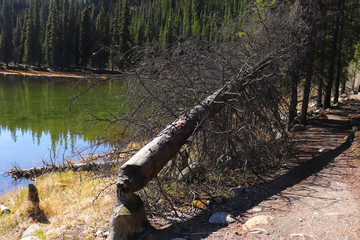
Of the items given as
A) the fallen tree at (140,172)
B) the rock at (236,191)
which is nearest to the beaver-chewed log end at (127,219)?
the fallen tree at (140,172)

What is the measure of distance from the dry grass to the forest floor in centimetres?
123

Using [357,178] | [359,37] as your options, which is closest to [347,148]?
[357,178]

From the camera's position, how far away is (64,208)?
671cm

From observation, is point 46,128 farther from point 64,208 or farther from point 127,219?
point 127,219

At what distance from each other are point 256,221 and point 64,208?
419cm

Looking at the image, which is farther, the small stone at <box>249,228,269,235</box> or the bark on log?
the bark on log

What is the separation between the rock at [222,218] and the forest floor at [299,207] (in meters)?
0.08

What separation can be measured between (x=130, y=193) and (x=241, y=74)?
11.4ft

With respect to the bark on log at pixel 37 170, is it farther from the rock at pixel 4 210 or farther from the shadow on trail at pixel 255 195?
the shadow on trail at pixel 255 195

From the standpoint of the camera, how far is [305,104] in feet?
37.9

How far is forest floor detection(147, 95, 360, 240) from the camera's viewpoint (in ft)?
13.4

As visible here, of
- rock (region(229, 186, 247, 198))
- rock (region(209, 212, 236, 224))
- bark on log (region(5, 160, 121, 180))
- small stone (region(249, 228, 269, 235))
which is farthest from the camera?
bark on log (region(5, 160, 121, 180))

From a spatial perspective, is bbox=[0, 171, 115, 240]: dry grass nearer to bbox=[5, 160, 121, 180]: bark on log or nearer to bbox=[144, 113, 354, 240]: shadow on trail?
bbox=[5, 160, 121, 180]: bark on log

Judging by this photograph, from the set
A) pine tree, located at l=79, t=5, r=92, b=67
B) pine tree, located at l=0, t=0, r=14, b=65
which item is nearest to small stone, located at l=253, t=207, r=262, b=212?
pine tree, located at l=79, t=5, r=92, b=67
